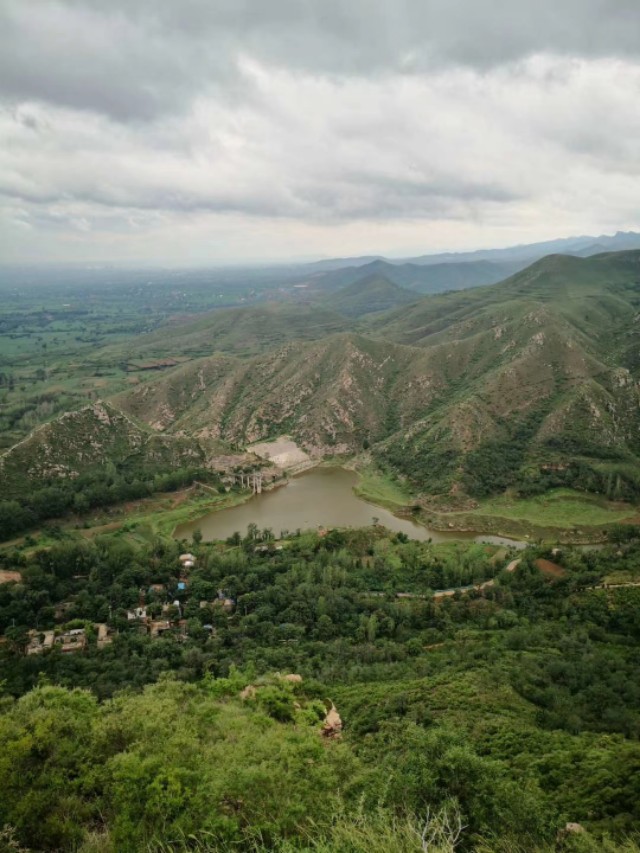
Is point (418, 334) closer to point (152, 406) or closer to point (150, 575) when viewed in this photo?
point (152, 406)

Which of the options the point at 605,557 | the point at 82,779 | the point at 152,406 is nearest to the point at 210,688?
the point at 82,779

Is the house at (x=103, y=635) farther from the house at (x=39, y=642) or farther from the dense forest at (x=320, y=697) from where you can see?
the house at (x=39, y=642)

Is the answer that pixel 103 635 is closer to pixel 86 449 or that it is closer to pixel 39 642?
pixel 39 642

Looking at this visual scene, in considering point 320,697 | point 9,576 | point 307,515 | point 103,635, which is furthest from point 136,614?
point 307,515

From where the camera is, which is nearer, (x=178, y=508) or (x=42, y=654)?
(x=42, y=654)

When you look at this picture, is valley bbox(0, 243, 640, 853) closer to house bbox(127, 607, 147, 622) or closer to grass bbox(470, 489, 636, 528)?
house bbox(127, 607, 147, 622)

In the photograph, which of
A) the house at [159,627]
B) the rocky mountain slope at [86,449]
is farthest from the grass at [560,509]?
the rocky mountain slope at [86,449]
